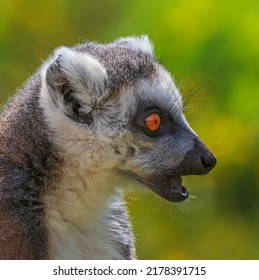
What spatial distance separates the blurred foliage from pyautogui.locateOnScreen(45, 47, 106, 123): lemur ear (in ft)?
8.64

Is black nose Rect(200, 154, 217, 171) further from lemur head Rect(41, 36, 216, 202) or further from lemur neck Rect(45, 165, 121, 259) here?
lemur neck Rect(45, 165, 121, 259)

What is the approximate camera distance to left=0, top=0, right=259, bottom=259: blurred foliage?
330 inches

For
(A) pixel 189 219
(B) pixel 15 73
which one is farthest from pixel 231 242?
(B) pixel 15 73

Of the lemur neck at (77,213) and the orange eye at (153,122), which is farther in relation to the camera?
the orange eye at (153,122)

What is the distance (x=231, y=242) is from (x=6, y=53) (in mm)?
2452

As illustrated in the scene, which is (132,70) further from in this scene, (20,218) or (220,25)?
(220,25)

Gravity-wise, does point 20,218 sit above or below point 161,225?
below

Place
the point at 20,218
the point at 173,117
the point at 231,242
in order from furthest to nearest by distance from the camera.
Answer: the point at 231,242 < the point at 173,117 < the point at 20,218

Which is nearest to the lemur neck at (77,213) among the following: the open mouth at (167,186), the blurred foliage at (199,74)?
the open mouth at (167,186)

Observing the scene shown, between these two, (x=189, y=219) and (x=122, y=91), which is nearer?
(x=122, y=91)

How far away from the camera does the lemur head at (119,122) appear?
5238mm

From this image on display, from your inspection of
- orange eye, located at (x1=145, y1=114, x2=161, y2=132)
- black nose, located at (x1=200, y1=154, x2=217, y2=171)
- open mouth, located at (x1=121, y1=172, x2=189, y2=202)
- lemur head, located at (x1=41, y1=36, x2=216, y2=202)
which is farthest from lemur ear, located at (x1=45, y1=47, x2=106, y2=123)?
black nose, located at (x1=200, y1=154, x2=217, y2=171)

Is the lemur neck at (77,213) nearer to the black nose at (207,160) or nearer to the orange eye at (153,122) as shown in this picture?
the orange eye at (153,122)

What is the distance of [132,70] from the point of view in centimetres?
545
